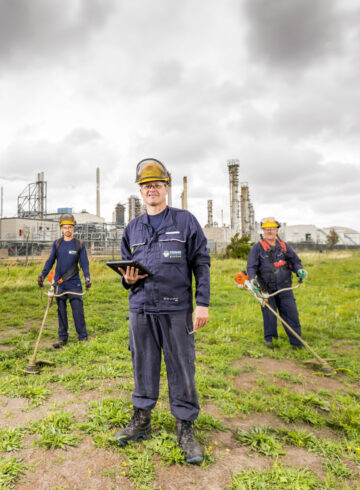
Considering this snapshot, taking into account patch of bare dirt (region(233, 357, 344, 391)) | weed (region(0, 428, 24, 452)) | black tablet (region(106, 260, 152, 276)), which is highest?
black tablet (region(106, 260, 152, 276))

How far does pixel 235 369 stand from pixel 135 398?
217 centimetres

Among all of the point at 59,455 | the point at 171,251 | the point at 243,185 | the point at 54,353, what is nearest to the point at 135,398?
the point at 59,455

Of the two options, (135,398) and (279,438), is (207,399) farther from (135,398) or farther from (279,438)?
(135,398)

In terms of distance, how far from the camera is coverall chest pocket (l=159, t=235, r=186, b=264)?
2.70m

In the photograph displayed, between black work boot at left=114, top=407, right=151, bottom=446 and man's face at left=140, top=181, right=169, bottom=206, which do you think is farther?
man's face at left=140, top=181, right=169, bottom=206

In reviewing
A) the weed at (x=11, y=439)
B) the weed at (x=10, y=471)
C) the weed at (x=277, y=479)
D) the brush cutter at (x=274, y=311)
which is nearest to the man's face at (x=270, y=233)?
the brush cutter at (x=274, y=311)

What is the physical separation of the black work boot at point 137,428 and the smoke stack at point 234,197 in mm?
35034

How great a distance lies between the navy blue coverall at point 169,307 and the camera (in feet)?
8.80

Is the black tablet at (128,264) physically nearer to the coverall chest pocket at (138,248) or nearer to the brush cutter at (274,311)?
the coverall chest pocket at (138,248)

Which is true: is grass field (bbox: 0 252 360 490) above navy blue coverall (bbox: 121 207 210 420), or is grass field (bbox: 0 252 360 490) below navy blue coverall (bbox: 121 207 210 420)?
below

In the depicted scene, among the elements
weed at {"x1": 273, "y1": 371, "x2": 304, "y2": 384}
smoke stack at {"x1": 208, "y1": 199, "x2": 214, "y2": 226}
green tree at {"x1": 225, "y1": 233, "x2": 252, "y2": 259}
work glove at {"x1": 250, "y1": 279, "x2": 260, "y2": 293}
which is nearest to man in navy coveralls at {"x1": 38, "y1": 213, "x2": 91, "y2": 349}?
work glove at {"x1": 250, "y1": 279, "x2": 260, "y2": 293}

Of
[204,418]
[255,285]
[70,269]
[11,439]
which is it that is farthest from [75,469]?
[255,285]

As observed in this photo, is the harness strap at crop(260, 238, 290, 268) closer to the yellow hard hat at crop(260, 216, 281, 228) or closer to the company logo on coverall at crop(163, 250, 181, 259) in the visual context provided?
the yellow hard hat at crop(260, 216, 281, 228)

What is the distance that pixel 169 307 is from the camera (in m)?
2.67
